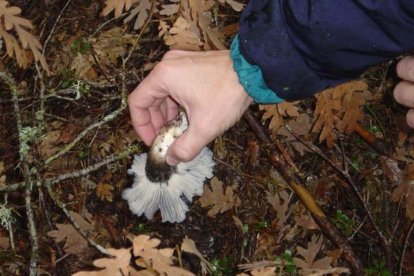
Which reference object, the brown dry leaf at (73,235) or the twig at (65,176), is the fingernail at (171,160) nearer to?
the twig at (65,176)

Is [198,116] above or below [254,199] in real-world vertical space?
above

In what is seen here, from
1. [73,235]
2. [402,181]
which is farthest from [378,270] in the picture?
[73,235]

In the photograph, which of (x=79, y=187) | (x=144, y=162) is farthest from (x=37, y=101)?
(x=144, y=162)

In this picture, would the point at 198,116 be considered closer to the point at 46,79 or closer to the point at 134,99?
the point at 134,99

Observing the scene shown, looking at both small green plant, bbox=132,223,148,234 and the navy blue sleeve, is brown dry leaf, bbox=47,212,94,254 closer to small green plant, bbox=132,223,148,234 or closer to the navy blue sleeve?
small green plant, bbox=132,223,148,234

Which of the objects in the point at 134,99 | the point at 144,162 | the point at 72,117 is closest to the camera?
the point at 134,99

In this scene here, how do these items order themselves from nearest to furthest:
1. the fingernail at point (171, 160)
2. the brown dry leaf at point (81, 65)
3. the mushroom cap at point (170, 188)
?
the fingernail at point (171, 160)
the mushroom cap at point (170, 188)
the brown dry leaf at point (81, 65)

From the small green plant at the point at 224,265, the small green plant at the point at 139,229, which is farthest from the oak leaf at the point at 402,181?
the small green plant at the point at 139,229
